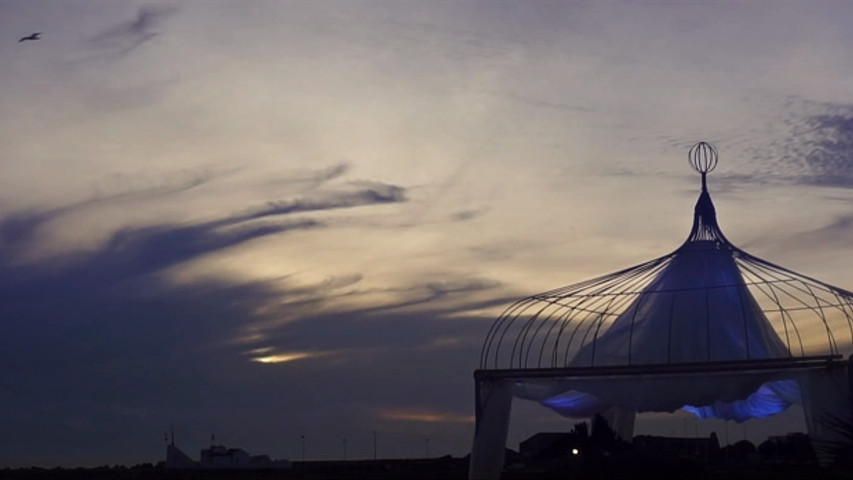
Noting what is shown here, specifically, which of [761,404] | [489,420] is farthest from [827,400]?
[489,420]

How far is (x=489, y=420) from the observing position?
36938mm

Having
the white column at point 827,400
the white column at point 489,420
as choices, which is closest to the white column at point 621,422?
the white column at point 489,420

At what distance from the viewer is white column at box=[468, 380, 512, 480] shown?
121 feet

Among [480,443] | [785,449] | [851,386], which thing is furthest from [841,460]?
[785,449]

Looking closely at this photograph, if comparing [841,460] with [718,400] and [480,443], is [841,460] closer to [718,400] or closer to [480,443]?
[718,400]

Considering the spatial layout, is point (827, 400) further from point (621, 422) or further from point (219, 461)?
point (219, 461)

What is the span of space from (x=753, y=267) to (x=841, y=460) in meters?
6.86

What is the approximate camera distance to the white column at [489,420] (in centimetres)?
3681

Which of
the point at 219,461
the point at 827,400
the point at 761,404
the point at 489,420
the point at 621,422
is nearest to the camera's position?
the point at 827,400

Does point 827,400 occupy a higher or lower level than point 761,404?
lower

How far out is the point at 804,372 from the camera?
111 ft

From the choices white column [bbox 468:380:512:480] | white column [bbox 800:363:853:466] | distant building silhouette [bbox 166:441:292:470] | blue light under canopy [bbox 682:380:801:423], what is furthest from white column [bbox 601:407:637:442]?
distant building silhouette [bbox 166:441:292:470]

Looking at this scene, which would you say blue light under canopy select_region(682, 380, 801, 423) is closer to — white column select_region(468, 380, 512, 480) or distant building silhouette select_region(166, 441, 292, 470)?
white column select_region(468, 380, 512, 480)

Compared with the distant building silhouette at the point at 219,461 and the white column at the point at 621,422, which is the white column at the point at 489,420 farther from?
the distant building silhouette at the point at 219,461
